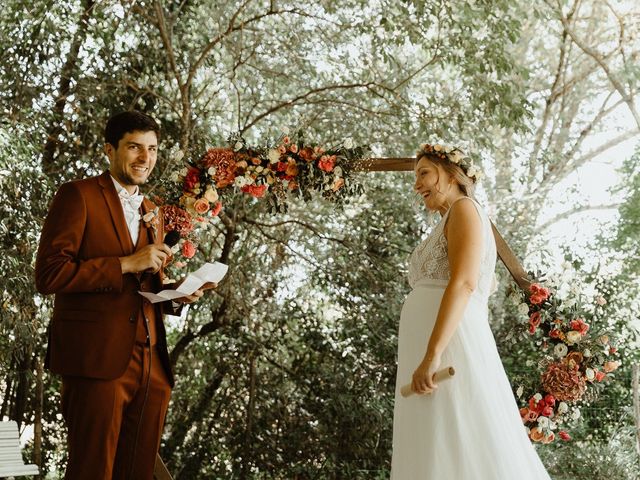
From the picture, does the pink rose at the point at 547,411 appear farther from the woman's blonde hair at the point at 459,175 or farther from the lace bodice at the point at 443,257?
the woman's blonde hair at the point at 459,175

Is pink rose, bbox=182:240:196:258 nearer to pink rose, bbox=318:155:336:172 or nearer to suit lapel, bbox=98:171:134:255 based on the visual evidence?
suit lapel, bbox=98:171:134:255

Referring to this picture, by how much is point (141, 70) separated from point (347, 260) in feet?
6.55

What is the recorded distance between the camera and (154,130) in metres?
2.99

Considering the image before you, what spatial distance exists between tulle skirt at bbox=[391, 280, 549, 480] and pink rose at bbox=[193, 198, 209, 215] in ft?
3.82

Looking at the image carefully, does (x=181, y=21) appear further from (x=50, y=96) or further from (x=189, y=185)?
(x=189, y=185)

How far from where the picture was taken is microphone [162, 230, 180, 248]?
339 centimetres

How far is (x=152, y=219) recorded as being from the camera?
119 inches

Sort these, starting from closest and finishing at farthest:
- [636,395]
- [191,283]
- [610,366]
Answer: [191,283]
[610,366]
[636,395]

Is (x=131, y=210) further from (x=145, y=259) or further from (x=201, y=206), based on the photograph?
(x=201, y=206)

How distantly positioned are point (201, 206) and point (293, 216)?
8.02 feet

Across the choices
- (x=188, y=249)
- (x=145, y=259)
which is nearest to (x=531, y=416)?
(x=188, y=249)

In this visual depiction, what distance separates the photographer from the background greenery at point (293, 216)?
5.34 meters

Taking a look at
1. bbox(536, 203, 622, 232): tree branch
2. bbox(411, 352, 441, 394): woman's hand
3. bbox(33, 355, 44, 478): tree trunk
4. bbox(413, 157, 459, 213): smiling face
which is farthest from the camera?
bbox(536, 203, 622, 232): tree branch

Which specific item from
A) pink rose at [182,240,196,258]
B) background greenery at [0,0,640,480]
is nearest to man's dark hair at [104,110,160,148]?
pink rose at [182,240,196,258]
